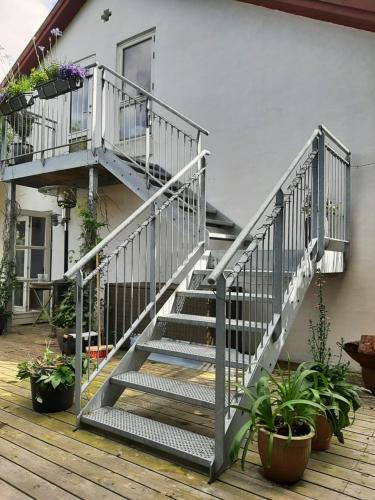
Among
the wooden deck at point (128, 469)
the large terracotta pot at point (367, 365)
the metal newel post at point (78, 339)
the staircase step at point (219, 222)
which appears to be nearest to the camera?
the wooden deck at point (128, 469)

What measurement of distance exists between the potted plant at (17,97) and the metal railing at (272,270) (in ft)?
14.3

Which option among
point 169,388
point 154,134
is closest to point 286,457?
point 169,388

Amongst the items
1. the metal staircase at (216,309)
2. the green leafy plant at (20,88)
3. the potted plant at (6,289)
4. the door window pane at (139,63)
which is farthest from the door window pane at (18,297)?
the door window pane at (139,63)

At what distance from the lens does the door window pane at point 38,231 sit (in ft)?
25.0

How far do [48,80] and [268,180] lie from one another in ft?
10.9

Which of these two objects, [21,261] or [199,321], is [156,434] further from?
[21,261]

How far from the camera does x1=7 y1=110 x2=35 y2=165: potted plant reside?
21.2ft

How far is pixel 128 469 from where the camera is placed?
2.26m

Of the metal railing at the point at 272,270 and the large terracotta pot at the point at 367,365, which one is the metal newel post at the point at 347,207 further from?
the large terracotta pot at the point at 367,365

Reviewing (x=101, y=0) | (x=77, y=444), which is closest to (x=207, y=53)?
(x=101, y=0)

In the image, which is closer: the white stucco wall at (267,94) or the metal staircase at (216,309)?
the metal staircase at (216,309)

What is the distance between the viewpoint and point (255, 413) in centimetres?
219

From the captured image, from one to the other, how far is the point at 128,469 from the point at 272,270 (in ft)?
6.16

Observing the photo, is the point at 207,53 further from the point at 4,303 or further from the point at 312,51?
the point at 4,303
